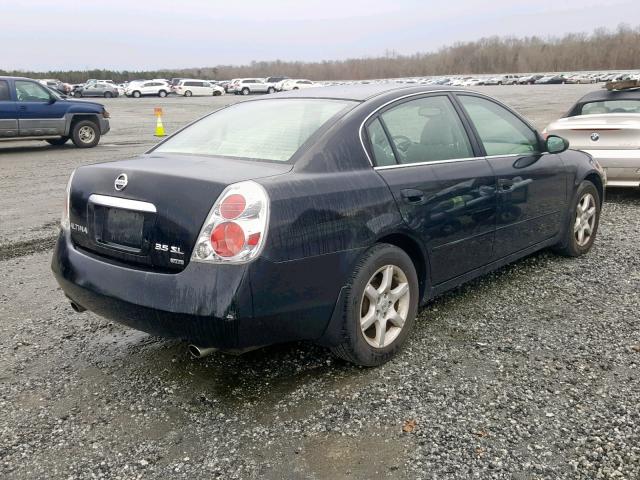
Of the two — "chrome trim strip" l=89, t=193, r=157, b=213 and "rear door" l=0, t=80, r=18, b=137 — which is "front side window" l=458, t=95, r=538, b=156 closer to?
"chrome trim strip" l=89, t=193, r=157, b=213

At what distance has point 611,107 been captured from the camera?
8.46 m

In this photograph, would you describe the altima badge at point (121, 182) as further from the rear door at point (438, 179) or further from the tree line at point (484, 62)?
the tree line at point (484, 62)

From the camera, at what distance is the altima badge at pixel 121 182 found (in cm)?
314

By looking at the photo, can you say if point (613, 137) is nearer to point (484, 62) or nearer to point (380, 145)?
point (380, 145)

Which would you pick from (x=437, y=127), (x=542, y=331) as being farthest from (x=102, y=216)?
(x=542, y=331)

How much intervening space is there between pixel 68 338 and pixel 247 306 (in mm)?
1804

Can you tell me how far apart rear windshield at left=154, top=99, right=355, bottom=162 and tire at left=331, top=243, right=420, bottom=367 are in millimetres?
756

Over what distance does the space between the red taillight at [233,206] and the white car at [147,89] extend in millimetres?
57228

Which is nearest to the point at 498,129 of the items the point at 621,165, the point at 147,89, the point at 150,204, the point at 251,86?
the point at 150,204

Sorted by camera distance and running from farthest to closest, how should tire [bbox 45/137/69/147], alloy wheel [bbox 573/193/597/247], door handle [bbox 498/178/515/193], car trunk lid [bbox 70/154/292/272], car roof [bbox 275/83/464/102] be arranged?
tire [bbox 45/137/69/147], alloy wheel [bbox 573/193/597/247], door handle [bbox 498/178/515/193], car roof [bbox 275/83/464/102], car trunk lid [bbox 70/154/292/272]

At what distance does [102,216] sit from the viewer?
3219mm

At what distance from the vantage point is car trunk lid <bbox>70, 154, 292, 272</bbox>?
289 cm

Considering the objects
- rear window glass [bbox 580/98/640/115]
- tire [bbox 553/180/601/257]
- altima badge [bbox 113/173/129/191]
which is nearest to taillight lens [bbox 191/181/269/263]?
altima badge [bbox 113/173/129/191]

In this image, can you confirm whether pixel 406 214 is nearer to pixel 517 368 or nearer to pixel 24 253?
pixel 517 368
